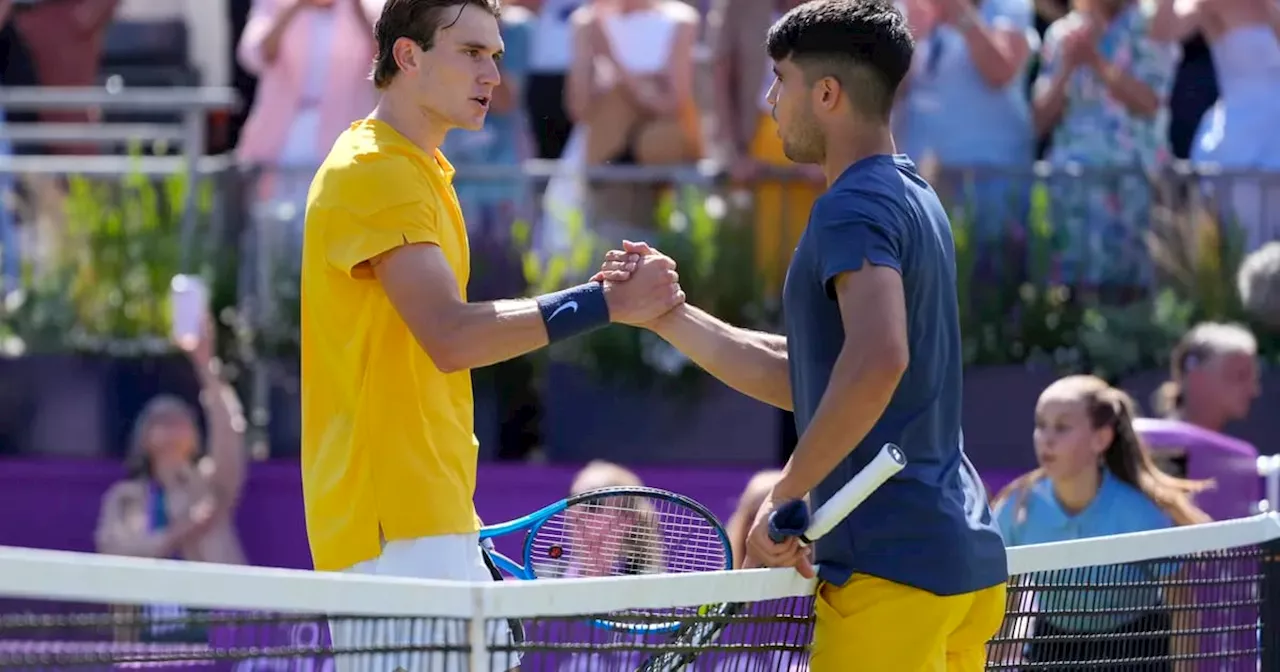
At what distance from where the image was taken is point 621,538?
421 cm

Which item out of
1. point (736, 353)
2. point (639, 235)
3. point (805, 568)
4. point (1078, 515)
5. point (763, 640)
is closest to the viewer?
point (805, 568)

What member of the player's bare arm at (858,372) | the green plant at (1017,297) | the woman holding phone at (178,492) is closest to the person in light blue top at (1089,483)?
the green plant at (1017,297)

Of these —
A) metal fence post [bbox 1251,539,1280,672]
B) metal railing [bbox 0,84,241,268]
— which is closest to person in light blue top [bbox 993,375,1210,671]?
metal fence post [bbox 1251,539,1280,672]

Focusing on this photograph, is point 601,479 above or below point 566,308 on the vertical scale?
below

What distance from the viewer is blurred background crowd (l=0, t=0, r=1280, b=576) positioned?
821 cm

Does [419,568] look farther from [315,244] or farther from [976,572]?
[976,572]

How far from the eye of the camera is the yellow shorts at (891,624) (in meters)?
3.51

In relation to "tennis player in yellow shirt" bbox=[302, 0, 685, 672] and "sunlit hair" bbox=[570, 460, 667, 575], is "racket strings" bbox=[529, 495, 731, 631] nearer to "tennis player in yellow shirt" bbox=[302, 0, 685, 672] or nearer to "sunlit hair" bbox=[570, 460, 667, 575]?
"sunlit hair" bbox=[570, 460, 667, 575]

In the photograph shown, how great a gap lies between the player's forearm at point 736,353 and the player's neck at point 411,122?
2.00 ft

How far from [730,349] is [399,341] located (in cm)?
72

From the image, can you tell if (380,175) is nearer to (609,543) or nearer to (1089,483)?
(609,543)

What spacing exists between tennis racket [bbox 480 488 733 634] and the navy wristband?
34cm

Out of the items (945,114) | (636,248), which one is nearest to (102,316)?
(945,114)

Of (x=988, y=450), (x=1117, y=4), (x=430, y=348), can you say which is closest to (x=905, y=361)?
(x=430, y=348)
